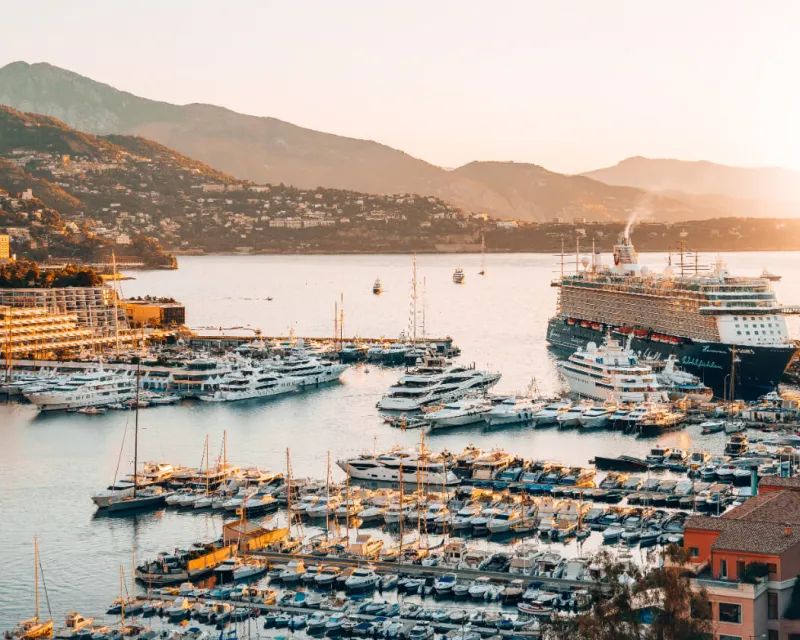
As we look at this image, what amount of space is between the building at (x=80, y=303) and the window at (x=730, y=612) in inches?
1230

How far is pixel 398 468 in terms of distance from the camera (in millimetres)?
19375

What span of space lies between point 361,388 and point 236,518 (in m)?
14.1

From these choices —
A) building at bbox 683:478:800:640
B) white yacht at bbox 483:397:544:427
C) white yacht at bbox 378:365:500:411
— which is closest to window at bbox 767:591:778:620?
building at bbox 683:478:800:640

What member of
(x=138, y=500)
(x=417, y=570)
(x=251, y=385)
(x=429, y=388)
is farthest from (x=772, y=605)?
(x=251, y=385)

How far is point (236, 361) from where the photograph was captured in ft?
108

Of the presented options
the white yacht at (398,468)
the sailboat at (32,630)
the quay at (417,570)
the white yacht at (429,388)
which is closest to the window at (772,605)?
the quay at (417,570)

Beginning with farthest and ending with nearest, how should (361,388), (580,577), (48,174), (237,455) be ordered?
(48,174), (361,388), (237,455), (580,577)

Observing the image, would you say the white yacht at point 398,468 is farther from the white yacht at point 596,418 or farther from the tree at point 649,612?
the tree at point 649,612

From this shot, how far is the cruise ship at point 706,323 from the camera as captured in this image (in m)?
28.1

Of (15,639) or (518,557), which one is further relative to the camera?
(518,557)

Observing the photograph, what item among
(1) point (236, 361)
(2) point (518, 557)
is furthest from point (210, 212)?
(2) point (518, 557)

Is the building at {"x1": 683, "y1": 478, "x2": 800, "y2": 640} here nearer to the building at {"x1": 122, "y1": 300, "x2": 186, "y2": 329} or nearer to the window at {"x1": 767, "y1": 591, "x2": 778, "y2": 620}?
the window at {"x1": 767, "y1": 591, "x2": 778, "y2": 620}

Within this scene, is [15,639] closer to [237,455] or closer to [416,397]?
[237,455]

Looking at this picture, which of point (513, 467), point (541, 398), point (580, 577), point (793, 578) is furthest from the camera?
point (541, 398)
